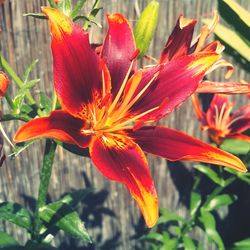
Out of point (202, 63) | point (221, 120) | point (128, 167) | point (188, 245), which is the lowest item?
point (188, 245)

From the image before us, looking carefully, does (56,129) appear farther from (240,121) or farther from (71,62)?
(240,121)

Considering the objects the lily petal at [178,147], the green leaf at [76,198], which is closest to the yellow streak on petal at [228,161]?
the lily petal at [178,147]

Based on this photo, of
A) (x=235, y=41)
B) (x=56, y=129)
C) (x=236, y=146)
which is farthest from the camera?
(x=236, y=146)

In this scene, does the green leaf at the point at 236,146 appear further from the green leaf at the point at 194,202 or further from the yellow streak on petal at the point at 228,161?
the yellow streak on petal at the point at 228,161

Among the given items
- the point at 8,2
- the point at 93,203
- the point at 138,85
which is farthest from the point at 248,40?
the point at 93,203

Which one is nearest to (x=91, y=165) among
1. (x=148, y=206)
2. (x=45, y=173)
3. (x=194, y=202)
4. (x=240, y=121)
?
(x=194, y=202)

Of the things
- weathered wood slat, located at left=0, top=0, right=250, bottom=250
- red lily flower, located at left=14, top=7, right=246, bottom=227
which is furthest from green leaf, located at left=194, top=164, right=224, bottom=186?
red lily flower, located at left=14, top=7, right=246, bottom=227

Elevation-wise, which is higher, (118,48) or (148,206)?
(118,48)
